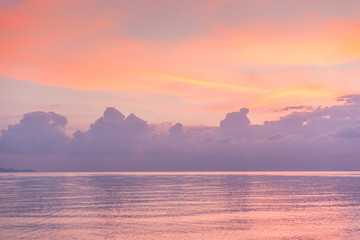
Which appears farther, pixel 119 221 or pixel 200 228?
pixel 119 221

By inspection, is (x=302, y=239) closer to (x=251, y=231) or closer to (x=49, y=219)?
(x=251, y=231)

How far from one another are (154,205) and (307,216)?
112ft

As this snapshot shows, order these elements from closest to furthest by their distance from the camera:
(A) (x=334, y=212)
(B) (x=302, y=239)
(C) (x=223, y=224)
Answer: (B) (x=302, y=239) → (C) (x=223, y=224) → (A) (x=334, y=212)

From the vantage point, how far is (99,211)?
83.8 m

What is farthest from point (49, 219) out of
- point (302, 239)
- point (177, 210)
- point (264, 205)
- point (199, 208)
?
point (264, 205)

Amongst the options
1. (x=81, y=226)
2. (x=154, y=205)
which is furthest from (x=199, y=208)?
(x=81, y=226)

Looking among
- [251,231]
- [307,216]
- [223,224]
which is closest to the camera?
[251,231]

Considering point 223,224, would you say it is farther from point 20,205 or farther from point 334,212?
point 20,205

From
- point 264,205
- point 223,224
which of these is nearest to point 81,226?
point 223,224

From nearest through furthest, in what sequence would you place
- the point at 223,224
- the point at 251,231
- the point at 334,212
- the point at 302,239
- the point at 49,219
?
the point at 302,239 < the point at 251,231 < the point at 223,224 < the point at 49,219 < the point at 334,212

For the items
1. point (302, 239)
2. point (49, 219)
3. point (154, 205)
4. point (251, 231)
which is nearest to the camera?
point (302, 239)

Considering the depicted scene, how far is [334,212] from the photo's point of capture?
82.4 m

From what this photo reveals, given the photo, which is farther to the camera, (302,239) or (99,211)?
(99,211)

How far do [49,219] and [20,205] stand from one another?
26.2 m
